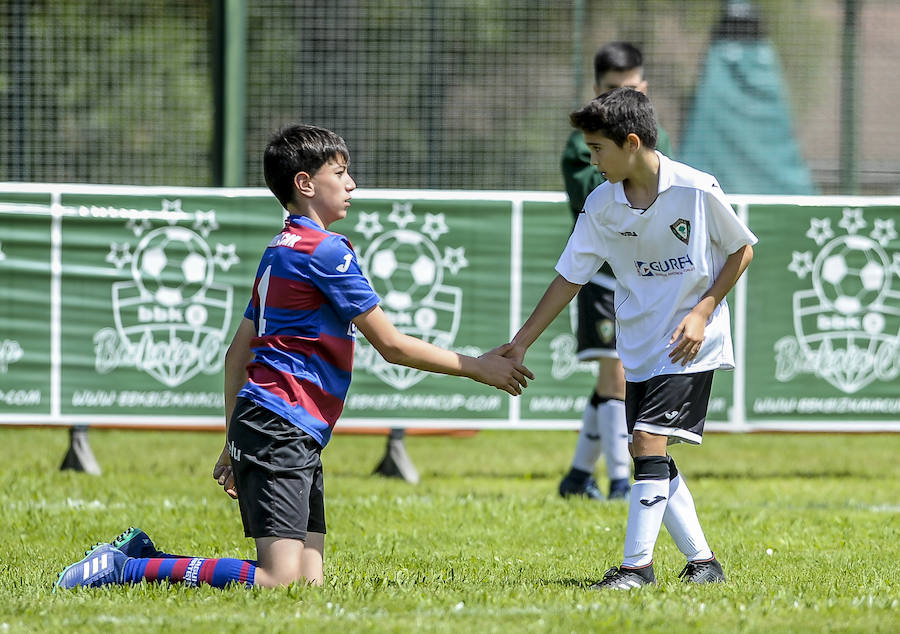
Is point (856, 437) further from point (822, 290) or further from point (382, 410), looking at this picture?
point (382, 410)

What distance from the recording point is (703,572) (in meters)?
4.65

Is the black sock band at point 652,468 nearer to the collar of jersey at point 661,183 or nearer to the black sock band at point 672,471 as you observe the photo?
the black sock band at point 672,471

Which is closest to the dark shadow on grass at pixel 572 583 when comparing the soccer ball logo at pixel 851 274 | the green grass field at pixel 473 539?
the green grass field at pixel 473 539

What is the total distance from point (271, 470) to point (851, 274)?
16.1 ft

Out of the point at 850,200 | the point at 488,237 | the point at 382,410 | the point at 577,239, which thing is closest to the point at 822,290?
the point at 850,200

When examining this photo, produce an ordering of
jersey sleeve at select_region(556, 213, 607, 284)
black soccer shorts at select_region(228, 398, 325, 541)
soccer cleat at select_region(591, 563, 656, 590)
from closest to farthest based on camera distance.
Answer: black soccer shorts at select_region(228, 398, 325, 541) → soccer cleat at select_region(591, 563, 656, 590) → jersey sleeve at select_region(556, 213, 607, 284)

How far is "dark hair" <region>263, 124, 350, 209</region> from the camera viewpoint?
4344 mm

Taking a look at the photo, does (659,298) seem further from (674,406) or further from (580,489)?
(580,489)

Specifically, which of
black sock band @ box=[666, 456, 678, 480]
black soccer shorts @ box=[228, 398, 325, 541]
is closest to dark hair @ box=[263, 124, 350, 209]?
black soccer shorts @ box=[228, 398, 325, 541]

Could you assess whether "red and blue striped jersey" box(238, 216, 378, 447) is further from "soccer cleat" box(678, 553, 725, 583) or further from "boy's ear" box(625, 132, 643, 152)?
"soccer cleat" box(678, 553, 725, 583)

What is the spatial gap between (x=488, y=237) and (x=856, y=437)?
4.28 m

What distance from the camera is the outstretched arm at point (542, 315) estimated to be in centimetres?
462

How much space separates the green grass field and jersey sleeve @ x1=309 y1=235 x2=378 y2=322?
94 centimetres

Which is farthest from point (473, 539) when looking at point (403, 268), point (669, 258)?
point (403, 268)
